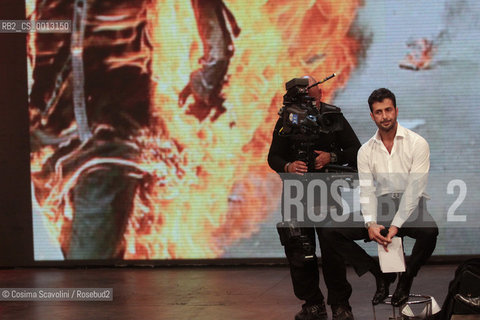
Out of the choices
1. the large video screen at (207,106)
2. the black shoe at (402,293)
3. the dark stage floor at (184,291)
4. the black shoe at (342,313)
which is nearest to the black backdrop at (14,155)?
the large video screen at (207,106)

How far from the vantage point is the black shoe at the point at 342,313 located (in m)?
4.11

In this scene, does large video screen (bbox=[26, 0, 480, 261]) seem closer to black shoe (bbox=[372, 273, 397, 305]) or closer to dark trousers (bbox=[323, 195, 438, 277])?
dark trousers (bbox=[323, 195, 438, 277])

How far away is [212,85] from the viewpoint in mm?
6367

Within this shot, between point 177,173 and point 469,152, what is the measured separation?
2637 millimetres

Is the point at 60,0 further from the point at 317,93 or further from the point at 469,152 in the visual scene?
the point at 469,152

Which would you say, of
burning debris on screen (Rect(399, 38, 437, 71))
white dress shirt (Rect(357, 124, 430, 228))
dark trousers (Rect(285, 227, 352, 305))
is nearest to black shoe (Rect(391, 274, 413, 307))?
white dress shirt (Rect(357, 124, 430, 228))

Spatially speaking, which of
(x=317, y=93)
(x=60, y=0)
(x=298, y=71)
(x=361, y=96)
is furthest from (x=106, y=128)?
(x=317, y=93)

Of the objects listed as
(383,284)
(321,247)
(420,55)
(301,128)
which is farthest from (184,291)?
(420,55)

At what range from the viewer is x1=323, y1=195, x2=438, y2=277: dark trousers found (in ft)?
12.4

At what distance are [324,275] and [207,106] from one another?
8.47 ft

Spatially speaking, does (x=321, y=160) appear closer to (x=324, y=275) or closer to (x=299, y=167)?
(x=299, y=167)

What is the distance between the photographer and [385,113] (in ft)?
12.8

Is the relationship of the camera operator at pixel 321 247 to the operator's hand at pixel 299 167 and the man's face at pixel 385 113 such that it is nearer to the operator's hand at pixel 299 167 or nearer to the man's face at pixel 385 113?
the operator's hand at pixel 299 167

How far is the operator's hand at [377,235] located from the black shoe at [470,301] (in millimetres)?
472
